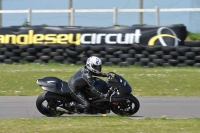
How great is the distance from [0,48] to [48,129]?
429 inches

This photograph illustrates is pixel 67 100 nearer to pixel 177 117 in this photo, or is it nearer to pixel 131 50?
pixel 177 117

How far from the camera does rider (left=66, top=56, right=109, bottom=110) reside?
32.5 ft

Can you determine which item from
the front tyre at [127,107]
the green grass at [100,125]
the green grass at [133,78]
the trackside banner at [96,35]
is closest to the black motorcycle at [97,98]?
the front tyre at [127,107]

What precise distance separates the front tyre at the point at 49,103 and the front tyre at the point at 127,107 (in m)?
0.96

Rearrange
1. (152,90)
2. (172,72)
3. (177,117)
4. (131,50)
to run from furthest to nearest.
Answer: (131,50) → (172,72) → (152,90) → (177,117)

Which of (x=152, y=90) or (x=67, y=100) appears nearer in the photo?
(x=67, y=100)

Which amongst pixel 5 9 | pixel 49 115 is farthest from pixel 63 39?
pixel 49 115

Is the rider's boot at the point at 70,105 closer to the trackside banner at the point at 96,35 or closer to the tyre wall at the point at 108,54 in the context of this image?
the tyre wall at the point at 108,54

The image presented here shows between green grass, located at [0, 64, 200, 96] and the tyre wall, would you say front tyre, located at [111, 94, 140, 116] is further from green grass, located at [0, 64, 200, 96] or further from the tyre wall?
the tyre wall

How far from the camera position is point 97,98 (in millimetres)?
9992

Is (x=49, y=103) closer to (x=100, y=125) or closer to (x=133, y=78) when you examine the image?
(x=100, y=125)

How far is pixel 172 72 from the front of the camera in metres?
16.8

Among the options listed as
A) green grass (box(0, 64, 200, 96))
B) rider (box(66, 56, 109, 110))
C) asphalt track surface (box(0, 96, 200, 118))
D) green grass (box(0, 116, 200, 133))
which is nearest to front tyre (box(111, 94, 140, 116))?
asphalt track surface (box(0, 96, 200, 118))

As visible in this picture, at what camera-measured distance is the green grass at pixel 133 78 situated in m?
13.7
